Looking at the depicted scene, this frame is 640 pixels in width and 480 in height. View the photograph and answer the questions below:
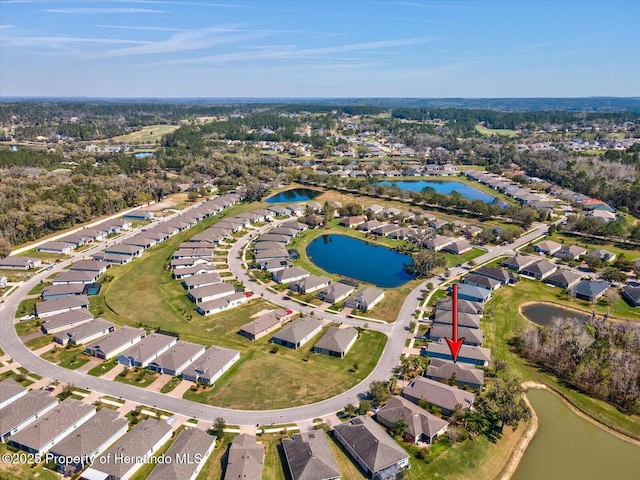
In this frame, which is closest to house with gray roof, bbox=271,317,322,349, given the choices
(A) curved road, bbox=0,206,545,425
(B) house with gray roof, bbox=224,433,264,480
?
(A) curved road, bbox=0,206,545,425

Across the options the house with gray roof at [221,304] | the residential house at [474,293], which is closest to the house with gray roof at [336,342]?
the house with gray roof at [221,304]

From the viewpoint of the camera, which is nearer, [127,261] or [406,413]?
[406,413]

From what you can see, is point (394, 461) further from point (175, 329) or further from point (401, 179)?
point (401, 179)

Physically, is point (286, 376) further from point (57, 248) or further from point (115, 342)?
point (57, 248)

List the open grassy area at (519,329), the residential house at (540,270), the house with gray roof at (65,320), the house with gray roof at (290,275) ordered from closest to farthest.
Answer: the open grassy area at (519,329) → the house with gray roof at (65,320) → the house with gray roof at (290,275) → the residential house at (540,270)

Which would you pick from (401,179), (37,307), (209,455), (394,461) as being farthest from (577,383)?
(401,179)

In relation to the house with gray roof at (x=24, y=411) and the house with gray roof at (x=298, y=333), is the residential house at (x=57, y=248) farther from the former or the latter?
the house with gray roof at (x=298, y=333)

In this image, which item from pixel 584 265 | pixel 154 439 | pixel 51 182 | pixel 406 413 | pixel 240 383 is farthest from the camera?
pixel 51 182
